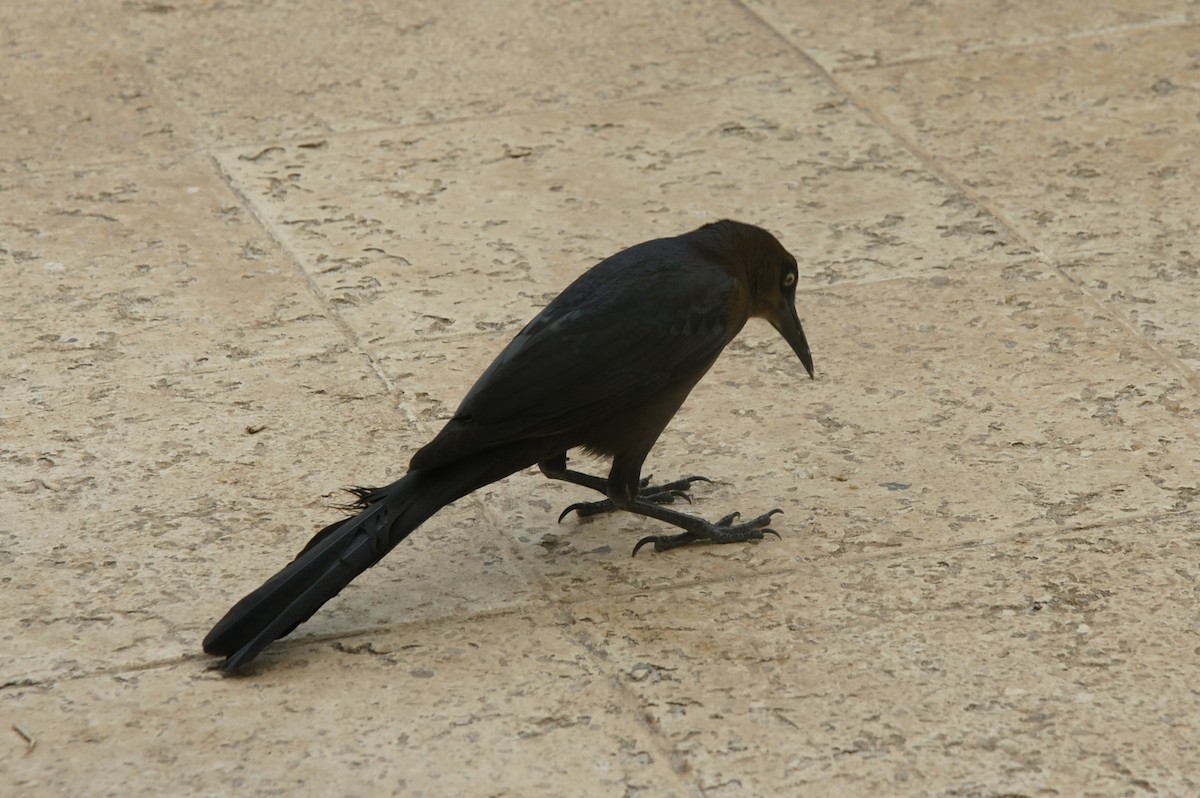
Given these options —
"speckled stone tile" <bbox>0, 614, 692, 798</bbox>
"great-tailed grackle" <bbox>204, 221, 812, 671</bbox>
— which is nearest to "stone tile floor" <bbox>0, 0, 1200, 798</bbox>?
"speckled stone tile" <bbox>0, 614, 692, 798</bbox>

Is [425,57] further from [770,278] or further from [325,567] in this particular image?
[325,567]

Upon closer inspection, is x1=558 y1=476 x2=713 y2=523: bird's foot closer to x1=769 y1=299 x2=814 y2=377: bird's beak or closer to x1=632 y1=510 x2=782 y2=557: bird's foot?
x1=632 y1=510 x2=782 y2=557: bird's foot

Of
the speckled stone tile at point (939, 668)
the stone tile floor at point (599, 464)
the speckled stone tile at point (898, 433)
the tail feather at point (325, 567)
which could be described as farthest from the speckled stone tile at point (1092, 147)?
the tail feather at point (325, 567)

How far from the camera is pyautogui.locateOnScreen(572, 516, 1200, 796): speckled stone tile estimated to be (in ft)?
10.5

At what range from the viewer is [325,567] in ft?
11.8

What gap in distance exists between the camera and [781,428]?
4609 mm

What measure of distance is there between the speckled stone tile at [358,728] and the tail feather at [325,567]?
0.32ft

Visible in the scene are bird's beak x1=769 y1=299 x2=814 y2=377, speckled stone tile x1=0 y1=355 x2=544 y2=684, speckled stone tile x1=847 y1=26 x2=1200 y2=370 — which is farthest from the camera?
speckled stone tile x1=847 y1=26 x2=1200 y2=370

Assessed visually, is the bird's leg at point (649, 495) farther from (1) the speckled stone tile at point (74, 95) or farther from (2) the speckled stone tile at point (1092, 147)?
(1) the speckled stone tile at point (74, 95)

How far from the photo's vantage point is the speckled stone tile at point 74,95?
6430 millimetres

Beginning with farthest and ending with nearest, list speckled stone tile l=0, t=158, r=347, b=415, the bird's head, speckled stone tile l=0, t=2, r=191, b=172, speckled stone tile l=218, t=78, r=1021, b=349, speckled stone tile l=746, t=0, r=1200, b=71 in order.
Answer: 1. speckled stone tile l=746, t=0, r=1200, b=71
2. speckled stone tile l=0, t=2, r=191, b=172
3. speckled stone tile l=218, t=78, r=1021, b=349
4. speckled stone tile l=0, t=158, r=347, b=415
5. the bird's head

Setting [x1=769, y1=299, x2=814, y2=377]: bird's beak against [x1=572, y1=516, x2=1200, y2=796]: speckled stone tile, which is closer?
[x1=572, y1=516, x2=1200, y2=796]: speckled stone tile

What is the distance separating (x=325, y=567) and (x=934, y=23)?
15.9 ft

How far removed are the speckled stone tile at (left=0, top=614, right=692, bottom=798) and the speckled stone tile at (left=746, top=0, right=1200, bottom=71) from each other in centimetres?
420
